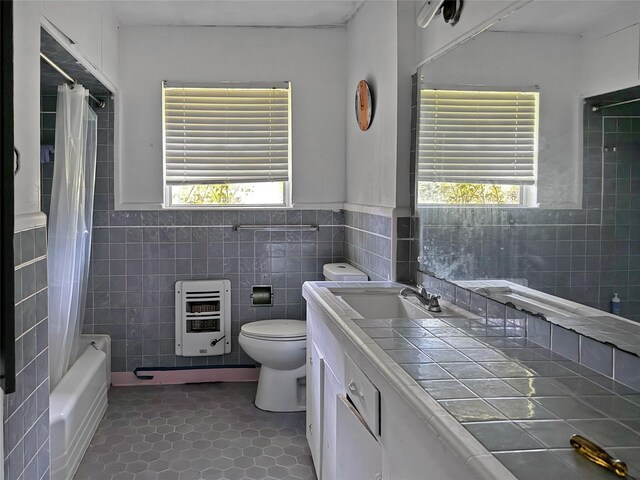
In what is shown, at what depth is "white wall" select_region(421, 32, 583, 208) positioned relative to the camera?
5.37 feet

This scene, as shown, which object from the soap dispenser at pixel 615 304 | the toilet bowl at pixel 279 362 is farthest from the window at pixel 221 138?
the soap dispenser at pixel 615 304

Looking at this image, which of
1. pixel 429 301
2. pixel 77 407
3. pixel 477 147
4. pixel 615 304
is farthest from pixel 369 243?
pixel 615 304

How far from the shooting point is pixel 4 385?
1.77 m

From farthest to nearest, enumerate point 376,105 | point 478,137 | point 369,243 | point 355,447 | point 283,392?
point 283,392
point 369,243
point 376,105
point 478,137
point 355,447

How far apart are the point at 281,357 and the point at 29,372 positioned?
1.74m

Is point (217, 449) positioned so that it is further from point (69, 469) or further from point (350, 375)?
point (350, 375)

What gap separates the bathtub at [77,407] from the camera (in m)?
2.68

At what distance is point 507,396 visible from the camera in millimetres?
1326

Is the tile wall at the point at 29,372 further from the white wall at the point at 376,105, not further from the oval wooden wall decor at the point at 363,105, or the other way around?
the oval wooden wall decor at the point at 363,105

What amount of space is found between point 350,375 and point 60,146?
1946mm

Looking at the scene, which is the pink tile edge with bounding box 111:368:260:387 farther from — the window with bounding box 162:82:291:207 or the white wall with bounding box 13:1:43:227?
the white wall with bounding box 13:1:43:227

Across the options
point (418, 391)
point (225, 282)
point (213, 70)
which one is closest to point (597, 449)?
point (418, 391)

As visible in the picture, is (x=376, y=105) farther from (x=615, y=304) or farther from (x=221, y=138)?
(x=615, y=304)

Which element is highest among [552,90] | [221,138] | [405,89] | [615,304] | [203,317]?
[405,89]
